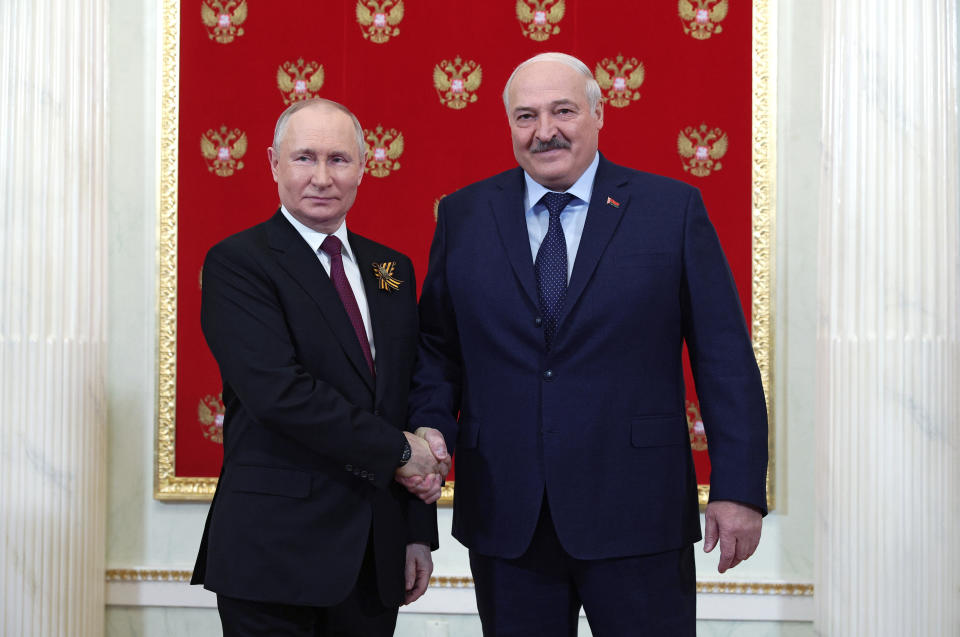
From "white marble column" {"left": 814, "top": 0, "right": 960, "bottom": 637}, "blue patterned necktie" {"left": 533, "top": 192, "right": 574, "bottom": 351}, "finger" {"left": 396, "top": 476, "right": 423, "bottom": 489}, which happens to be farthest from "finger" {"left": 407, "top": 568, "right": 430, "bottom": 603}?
"white marble column" {"left": 814, "top": 0, "right": 960, "bottom": 637}

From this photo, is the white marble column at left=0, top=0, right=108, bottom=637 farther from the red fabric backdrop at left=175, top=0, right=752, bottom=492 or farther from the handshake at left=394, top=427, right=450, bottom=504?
the handshake at left=394, top=427, right=450, bottom=504

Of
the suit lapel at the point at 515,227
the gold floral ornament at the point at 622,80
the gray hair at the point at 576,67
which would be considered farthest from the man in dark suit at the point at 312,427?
the gold floral ornament at the point at 622,80

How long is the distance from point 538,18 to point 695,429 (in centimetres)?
154

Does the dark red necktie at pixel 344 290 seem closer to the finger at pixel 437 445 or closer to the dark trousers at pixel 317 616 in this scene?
the finger at pixel 437 445

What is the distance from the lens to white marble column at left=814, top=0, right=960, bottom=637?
8.80 feet

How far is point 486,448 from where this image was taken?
1.69 metres

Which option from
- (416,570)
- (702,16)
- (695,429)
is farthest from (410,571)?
(702,16)

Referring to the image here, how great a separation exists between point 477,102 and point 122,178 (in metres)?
1.30

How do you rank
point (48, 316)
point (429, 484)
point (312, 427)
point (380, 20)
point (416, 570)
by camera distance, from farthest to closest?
point (380, 20) → point (48, 316) → point (416, 570) → point (429, 484) → point (312, 427)

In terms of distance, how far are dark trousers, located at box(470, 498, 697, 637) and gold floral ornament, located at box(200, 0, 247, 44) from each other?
2335 millimetres

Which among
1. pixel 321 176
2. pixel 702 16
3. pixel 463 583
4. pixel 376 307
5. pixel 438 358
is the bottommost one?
pixel 463 583

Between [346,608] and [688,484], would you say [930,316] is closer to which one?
[688,484]

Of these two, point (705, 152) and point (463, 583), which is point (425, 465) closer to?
point (463, 583)

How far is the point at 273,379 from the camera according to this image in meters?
1.58
